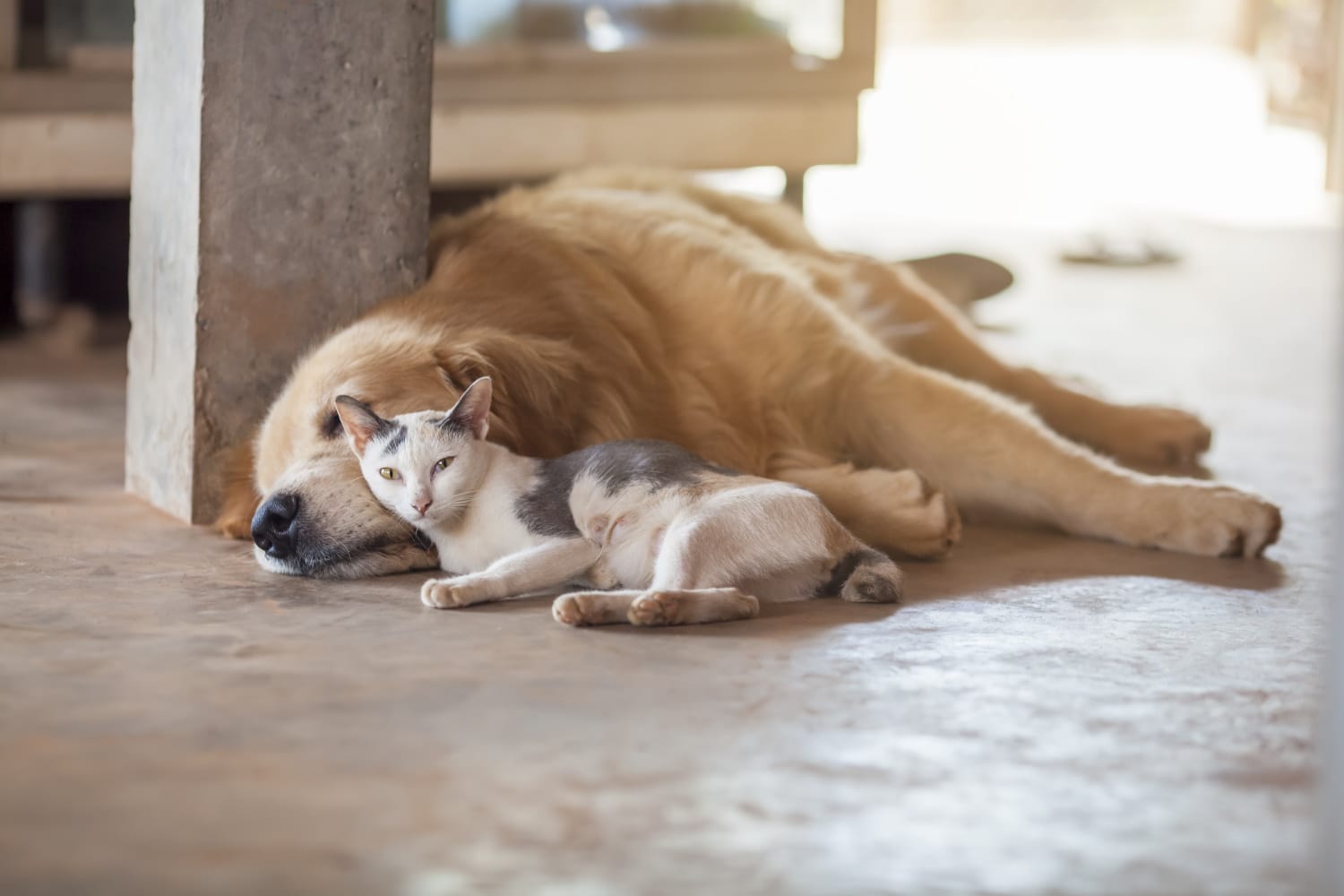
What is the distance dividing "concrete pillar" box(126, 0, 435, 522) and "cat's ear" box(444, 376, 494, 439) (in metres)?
0.88

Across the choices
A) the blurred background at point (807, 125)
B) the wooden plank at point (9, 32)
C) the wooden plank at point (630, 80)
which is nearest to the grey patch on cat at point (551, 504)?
the blurred background at point (807, 125)

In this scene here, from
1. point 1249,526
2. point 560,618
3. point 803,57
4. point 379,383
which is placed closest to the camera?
point 560,618

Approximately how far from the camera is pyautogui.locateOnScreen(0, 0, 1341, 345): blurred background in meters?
6.78

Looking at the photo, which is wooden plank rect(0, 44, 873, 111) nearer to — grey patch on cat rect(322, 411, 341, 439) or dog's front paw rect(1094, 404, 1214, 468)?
dog's front paw rect(1094, 404, 1214, 468)

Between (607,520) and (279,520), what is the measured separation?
710 millimetres

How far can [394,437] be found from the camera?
3.21 meters

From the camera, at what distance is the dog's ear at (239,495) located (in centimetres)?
374

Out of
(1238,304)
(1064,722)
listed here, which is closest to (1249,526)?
(1064,722)

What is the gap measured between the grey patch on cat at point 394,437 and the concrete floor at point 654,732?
32 centimetres

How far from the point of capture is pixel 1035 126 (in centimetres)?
1744

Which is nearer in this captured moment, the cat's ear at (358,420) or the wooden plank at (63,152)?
the cat's ear at (358,420)

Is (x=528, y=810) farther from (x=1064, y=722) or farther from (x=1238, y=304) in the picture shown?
(x=1238, y=304)

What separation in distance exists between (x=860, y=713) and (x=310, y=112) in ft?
7.25

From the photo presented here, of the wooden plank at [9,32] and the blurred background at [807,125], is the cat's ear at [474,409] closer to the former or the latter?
the blurred background at [807,125]
